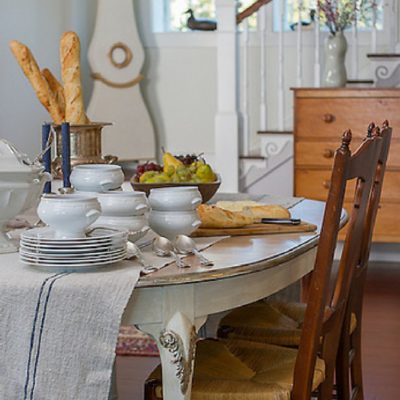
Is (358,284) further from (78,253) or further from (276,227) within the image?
(78,253)

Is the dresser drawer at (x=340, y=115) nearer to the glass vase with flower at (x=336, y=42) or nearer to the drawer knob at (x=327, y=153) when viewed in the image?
the drawer knob at (x=327, y=153)

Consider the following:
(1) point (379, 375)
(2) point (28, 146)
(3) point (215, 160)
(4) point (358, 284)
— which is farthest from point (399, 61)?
(4) point (358, 284)

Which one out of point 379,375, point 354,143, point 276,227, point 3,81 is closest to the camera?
point 276,227

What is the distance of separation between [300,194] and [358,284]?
2.77 m

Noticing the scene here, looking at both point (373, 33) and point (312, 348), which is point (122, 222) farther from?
point (373, 33)

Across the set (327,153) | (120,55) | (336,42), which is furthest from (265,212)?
(120,55)

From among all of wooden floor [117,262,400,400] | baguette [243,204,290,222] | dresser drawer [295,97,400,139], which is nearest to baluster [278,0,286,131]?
dresser drawer [295,97,400,139]

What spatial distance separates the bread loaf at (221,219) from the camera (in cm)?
242

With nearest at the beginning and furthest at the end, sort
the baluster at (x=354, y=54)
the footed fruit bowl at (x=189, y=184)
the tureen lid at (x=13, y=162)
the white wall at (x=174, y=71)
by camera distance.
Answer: the tureen lid at (x=13, y=162) → the footed fruit bowl at (x=189, y=184) → the baluster at (x=354, y=54) → the white wall at (x=174, y=71)

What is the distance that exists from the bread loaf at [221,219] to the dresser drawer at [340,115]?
3006 mm

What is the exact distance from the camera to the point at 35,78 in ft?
9.92

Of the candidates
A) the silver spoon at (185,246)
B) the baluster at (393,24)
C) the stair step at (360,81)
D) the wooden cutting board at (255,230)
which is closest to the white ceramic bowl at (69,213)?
the silver spoon at (185,246)

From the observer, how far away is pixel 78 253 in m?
1.84

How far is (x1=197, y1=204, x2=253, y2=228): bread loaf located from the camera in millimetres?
2420
